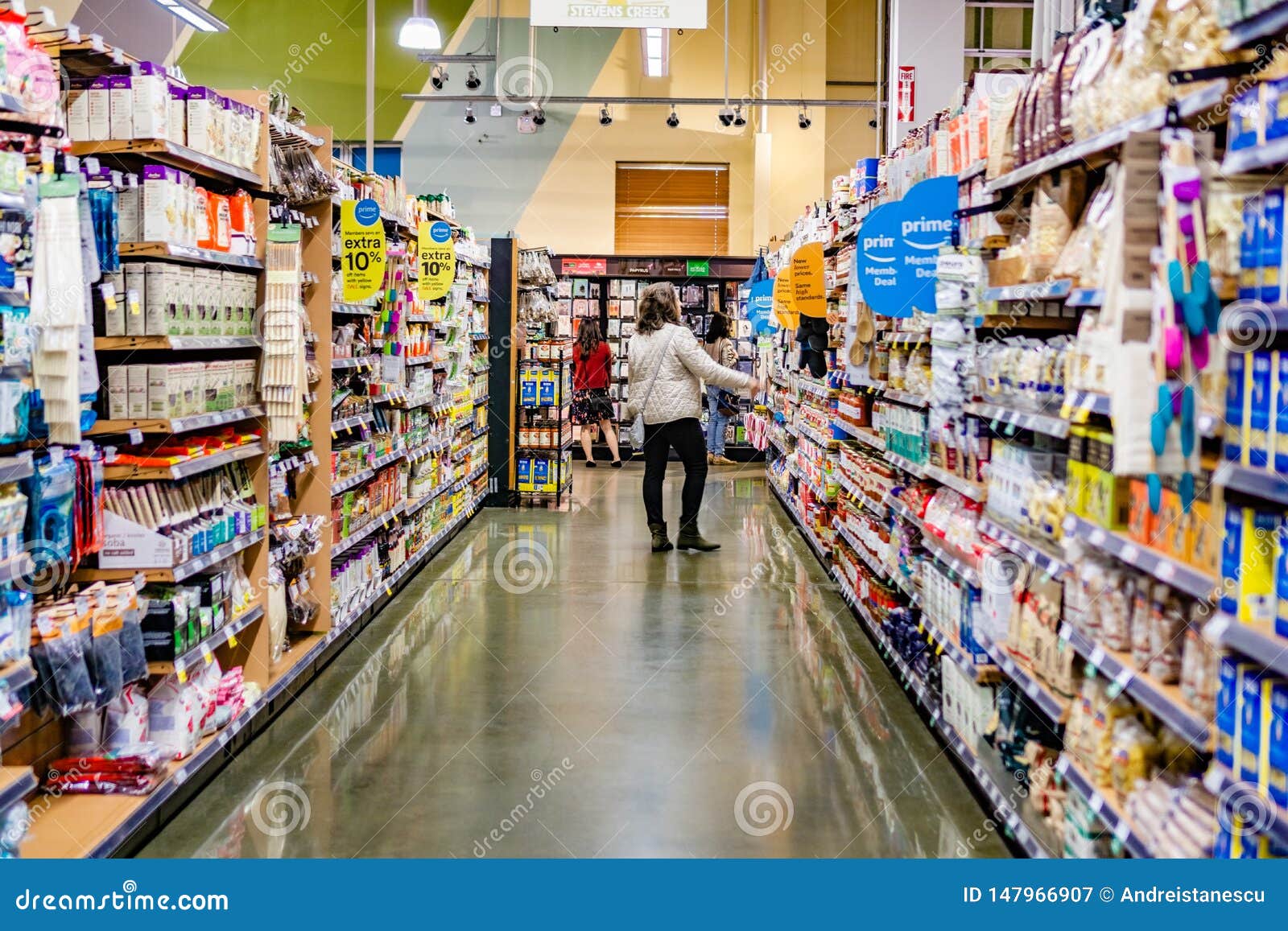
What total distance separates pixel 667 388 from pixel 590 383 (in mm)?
5150

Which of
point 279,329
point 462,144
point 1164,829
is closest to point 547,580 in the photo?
point 279,329

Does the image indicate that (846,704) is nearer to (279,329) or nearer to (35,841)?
(279,329)

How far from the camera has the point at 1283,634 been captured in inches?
86.4

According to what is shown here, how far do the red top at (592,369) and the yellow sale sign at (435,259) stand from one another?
6073 mm

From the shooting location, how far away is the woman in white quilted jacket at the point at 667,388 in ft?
27.9

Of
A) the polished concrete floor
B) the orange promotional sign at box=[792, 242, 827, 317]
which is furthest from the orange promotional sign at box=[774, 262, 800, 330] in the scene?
the polished concrete floor

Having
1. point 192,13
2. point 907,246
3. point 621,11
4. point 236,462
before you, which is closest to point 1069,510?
point 907,246

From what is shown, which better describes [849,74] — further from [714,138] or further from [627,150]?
[627,150]

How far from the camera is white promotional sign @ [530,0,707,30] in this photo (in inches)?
286

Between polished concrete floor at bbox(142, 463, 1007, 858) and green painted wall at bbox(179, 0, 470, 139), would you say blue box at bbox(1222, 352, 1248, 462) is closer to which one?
polished concrete floor at bbox(142, 463, 1007, 858)

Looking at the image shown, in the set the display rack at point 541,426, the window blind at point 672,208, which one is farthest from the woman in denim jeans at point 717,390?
the display rack at point 541,426

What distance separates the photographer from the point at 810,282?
24.5 ft

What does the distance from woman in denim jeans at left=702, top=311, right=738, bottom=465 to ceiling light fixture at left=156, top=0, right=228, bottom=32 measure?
625 cm

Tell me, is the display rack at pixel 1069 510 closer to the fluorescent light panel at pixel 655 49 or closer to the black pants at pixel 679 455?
the black pants at pixel 679 455
